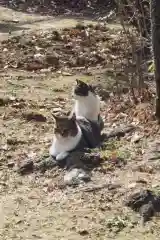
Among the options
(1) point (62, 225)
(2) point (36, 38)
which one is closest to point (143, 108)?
(1) point (62, 225)

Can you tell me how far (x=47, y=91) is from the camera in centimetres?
926

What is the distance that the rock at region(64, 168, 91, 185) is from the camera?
18.7ft

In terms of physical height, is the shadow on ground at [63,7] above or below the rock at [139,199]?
below

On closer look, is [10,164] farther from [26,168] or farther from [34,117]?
[34,117]

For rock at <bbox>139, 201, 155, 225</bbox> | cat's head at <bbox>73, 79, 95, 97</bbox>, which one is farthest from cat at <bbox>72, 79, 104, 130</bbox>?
rock at <bbox>139, 201, 155, 225</bbox>

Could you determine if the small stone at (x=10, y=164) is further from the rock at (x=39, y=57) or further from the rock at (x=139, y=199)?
the rock at (x=39, y=57)

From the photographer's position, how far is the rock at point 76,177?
5699 mm

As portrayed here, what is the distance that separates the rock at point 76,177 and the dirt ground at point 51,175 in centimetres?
8

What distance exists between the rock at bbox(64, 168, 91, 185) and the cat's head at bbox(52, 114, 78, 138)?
0.52 metres

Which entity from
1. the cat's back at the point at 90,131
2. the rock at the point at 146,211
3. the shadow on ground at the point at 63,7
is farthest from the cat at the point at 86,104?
the shadow on ground at the point at 63,7

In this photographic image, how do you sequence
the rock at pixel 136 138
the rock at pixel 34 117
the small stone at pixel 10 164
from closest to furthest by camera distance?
the small stone at pixel 10 164
the rock at pixel 136 138
the rock at pixel 34 117

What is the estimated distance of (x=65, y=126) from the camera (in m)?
6.26

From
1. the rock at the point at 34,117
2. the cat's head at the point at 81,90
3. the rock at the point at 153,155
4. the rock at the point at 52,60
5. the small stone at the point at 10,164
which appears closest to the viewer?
the rock at the point at 153,155

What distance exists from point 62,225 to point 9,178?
48.7 inches
